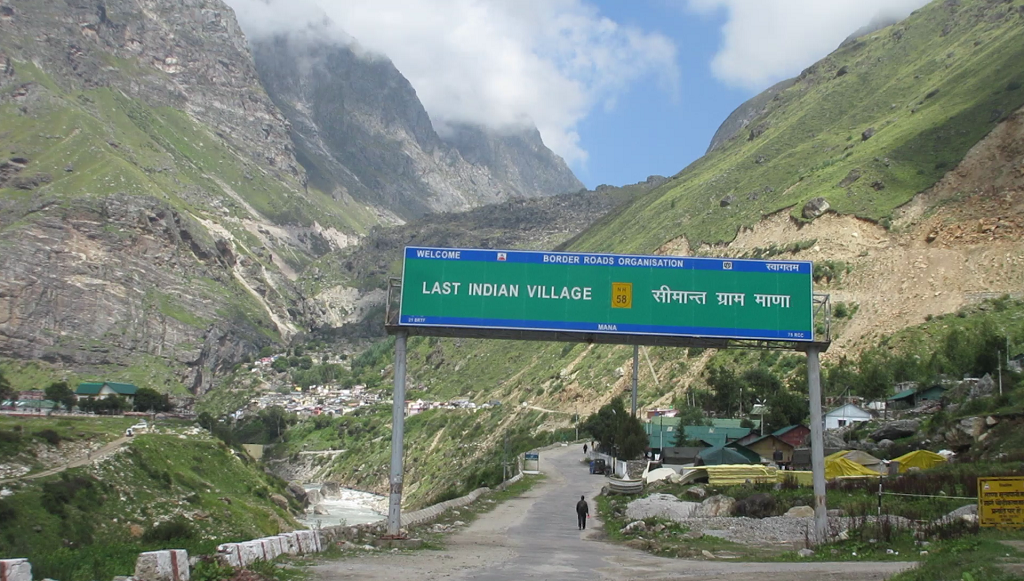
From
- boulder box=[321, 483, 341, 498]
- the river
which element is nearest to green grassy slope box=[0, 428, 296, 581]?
the river

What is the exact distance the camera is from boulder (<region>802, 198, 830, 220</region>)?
268 feet

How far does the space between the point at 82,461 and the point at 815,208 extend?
66397 millimetres

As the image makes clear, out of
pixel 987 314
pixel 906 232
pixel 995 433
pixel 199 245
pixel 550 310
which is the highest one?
pixel 199 245

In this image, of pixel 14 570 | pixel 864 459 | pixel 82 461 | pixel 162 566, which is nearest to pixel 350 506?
pixel 82 461

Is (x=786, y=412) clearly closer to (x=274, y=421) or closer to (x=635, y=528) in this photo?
(x=635, y=528)

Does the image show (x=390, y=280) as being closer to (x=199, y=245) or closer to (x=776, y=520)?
(x=776, y=520)

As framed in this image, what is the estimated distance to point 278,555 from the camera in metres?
16.6

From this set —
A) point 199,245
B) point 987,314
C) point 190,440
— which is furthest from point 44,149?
point 987,314

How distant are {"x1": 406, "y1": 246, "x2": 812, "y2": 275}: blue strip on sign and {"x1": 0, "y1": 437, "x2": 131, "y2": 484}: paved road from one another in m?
33.0

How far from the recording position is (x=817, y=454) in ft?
72.8

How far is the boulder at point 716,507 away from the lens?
27.9 metres

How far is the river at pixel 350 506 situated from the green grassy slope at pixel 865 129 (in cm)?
4821

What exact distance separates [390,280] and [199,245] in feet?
603

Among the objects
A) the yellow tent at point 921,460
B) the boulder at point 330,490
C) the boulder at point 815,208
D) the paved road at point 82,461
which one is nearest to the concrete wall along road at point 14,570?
the yellow tent at point 921,460
